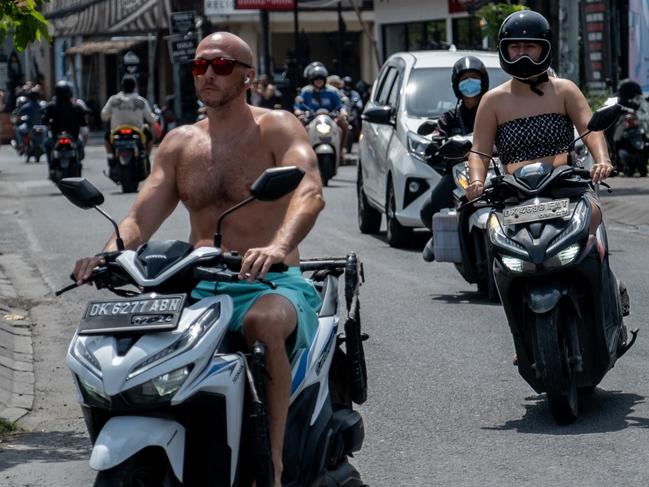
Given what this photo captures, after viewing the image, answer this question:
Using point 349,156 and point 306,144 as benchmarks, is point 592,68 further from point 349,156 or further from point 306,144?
point 306,144

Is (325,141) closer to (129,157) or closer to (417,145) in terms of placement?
(129,157)

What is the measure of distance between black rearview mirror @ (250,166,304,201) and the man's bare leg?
0.45 metres

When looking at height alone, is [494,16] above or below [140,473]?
above

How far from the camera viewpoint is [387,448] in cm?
700

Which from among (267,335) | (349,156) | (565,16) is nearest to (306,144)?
(267,335)

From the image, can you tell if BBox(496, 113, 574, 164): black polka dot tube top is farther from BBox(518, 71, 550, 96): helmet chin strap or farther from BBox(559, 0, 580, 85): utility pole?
BBox(559, 0, 580, 85): utility pole

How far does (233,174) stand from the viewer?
18.6 feet

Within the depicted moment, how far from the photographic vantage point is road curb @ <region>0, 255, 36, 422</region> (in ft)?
27.2

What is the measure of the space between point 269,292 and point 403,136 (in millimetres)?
9914

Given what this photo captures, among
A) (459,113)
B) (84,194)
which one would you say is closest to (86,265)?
(84,194)

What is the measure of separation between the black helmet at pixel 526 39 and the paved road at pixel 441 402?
5.23ft

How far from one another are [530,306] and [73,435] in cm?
220

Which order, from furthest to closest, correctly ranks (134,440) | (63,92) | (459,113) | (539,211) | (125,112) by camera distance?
(63,92) < (125,112) < (459,113) < (539,211) < (134,440)

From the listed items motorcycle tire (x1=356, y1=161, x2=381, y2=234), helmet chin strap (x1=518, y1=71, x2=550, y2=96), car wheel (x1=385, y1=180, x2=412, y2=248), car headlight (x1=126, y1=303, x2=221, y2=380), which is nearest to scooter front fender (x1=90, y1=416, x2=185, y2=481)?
car headlight (x1=126, y1=303, x2=221, y2=380)
